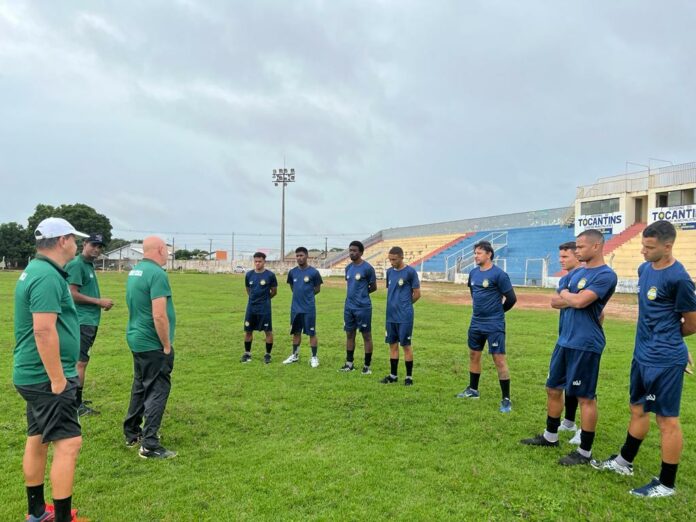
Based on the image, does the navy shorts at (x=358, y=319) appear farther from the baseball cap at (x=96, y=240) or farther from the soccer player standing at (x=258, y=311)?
the baseball cap at (x=96, y=240)

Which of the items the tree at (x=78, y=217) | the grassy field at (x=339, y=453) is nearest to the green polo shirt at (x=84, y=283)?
the grassy field at (x=339, y=453)

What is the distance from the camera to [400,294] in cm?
764

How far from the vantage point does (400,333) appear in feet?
24.8

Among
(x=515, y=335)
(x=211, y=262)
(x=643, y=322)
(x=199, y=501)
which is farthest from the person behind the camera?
(x=211, y=262)

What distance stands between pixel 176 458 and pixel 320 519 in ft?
6.02

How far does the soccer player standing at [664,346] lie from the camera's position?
391 cm

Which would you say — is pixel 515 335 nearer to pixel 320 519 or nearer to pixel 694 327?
pixel 694 327

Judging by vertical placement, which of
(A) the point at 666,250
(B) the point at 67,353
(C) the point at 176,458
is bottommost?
(C) the point at 176,458

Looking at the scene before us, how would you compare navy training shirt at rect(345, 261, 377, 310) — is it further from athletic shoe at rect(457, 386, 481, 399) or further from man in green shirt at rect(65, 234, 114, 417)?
man in green shirt at rect(65, 234, 114, 417)

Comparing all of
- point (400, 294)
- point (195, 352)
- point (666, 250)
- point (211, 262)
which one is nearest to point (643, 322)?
point (666, 250)

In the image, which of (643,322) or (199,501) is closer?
(199,501)

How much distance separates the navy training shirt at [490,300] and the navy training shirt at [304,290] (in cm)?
345

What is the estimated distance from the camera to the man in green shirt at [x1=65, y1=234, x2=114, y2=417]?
591 centimetres

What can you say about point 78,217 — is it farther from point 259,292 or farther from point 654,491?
point 654,491
